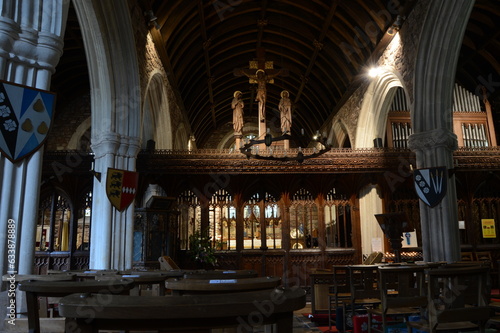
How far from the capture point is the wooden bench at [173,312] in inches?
40.9

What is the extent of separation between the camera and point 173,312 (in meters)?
1.04

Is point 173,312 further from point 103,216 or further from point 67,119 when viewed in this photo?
point 67,119

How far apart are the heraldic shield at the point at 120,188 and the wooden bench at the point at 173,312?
5.88m

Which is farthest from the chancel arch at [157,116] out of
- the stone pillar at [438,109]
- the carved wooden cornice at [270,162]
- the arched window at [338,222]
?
the stone pillar at [438,109]

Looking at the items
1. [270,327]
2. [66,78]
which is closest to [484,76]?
[66,78]

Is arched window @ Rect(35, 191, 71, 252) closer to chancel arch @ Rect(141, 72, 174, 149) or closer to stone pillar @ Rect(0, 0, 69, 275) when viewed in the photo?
chancel arch @ Rect(141, 72, 174, 149)

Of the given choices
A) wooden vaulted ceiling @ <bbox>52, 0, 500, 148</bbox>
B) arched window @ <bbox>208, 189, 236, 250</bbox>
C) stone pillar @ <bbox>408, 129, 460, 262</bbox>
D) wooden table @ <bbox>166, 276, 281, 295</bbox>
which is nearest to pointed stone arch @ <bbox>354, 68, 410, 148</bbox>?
wooden vaulted ceiling @ <bbox>52, 0, 500, 148</bbox>

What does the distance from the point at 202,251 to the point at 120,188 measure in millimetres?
3200

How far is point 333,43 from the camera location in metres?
11.8

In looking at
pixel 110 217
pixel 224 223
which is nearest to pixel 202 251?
pixel 224 223

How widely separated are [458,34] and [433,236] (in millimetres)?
3723

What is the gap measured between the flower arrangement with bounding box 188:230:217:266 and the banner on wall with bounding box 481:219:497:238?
6847 millimetres

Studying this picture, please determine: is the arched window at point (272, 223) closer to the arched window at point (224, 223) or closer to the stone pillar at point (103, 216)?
the arched window at point (224, 223)

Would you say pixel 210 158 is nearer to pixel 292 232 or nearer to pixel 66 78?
pixel 292 232
